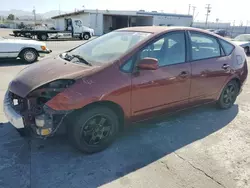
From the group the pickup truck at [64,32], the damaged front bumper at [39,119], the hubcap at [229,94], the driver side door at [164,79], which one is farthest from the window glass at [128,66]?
the pickup truck at [64,32]

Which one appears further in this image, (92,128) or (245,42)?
(245,42)

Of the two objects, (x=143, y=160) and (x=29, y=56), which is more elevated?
(x=29, y=56)

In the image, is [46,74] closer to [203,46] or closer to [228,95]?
[203,46]

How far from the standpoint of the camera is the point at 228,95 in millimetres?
4750

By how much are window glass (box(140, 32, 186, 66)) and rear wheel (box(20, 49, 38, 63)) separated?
7.28 m

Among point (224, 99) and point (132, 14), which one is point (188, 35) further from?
point (132, 14)

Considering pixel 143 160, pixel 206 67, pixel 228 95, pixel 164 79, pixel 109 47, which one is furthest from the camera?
pixel 228 95

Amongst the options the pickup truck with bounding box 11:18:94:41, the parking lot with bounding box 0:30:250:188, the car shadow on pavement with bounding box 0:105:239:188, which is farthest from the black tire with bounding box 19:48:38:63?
the pickup truck with bounding box 11:18:94:41

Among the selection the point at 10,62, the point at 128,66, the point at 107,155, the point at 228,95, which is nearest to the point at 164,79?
the point at 128,66

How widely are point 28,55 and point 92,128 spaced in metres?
7.37

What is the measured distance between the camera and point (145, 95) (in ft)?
10.7

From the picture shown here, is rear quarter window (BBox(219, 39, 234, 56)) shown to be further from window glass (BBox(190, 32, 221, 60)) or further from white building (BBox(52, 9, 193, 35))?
white building (BBox(52, 9, 193, 35))

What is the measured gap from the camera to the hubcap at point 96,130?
2.96 metres

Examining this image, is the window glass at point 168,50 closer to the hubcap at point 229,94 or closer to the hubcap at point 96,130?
the hubcap at point 96,130
